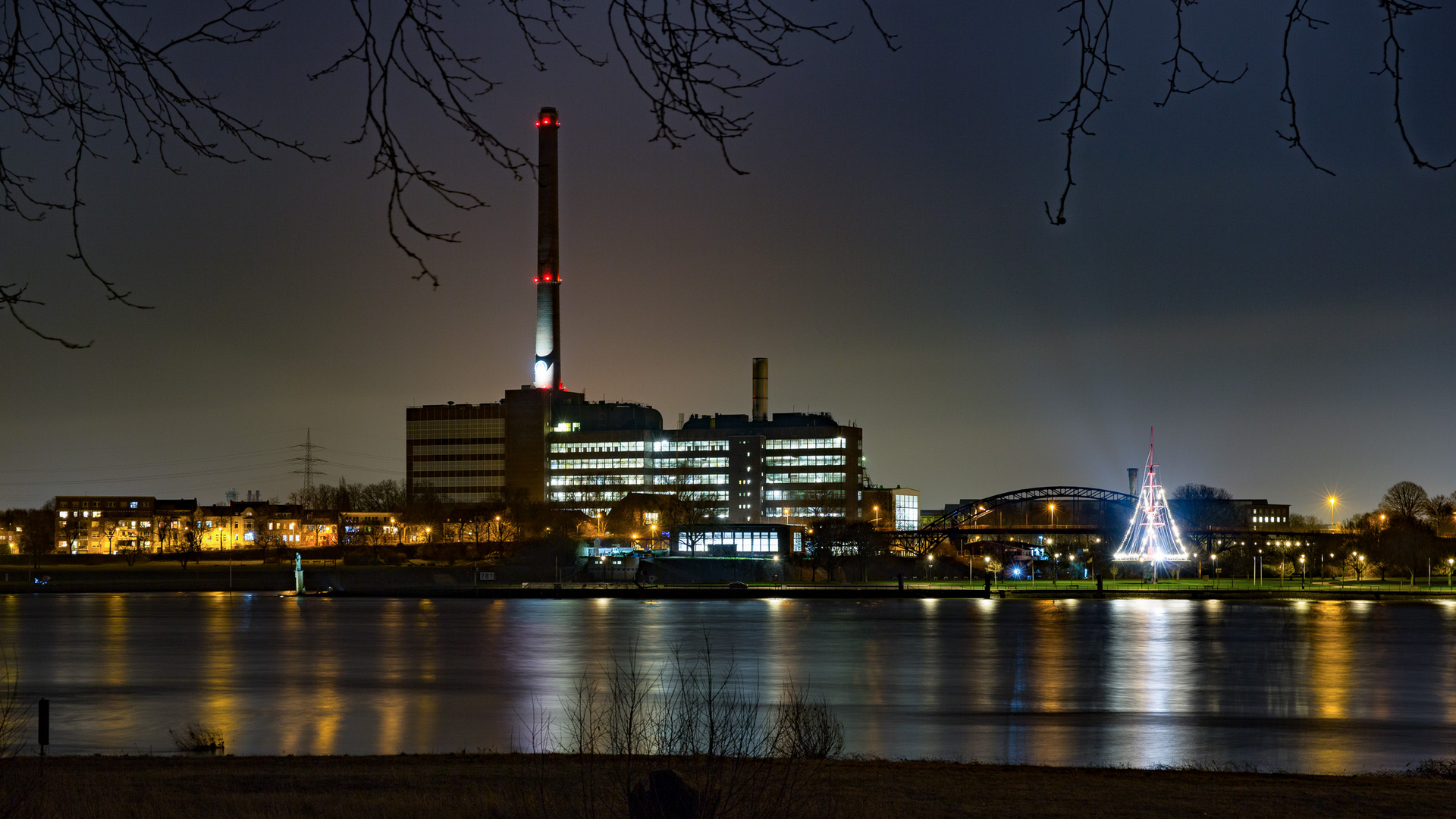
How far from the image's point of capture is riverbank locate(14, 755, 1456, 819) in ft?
45.3

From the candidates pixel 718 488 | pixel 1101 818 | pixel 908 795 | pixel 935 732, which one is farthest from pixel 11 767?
pixel 718 488

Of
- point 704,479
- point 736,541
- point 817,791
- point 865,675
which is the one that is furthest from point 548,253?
point 817,791

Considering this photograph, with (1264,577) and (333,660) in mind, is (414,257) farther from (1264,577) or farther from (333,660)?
(1264,577)

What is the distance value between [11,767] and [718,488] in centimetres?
18183

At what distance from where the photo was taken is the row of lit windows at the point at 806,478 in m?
192

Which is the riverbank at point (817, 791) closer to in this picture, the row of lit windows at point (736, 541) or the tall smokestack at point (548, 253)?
the row of lit windows at point (736, 541)

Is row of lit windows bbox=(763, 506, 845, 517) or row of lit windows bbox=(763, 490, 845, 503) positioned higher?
row of lit windows bbox=(763, 490, 845, 503)

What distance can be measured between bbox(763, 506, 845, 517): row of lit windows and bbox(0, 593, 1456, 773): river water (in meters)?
93.3

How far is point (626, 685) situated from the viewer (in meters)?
40.2

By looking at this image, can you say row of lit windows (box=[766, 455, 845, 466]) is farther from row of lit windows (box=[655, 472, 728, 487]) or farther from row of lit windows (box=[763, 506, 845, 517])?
row of lit windows (box=[655, 472, 728, 487])

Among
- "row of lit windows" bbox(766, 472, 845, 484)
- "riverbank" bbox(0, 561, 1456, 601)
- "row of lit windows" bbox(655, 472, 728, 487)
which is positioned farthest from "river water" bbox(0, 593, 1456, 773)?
"row of lit windows" bbox(655, 472, 728, 487)

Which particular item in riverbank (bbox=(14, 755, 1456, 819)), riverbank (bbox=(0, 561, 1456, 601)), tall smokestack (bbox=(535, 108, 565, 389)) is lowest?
riverbank (bbox=(0, 561, 1456, 601))

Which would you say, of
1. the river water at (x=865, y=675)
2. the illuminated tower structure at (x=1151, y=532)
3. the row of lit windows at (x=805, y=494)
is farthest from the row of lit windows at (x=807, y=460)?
the river water at (x=865, y=675)

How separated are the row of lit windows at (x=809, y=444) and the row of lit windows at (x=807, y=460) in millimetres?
1350
